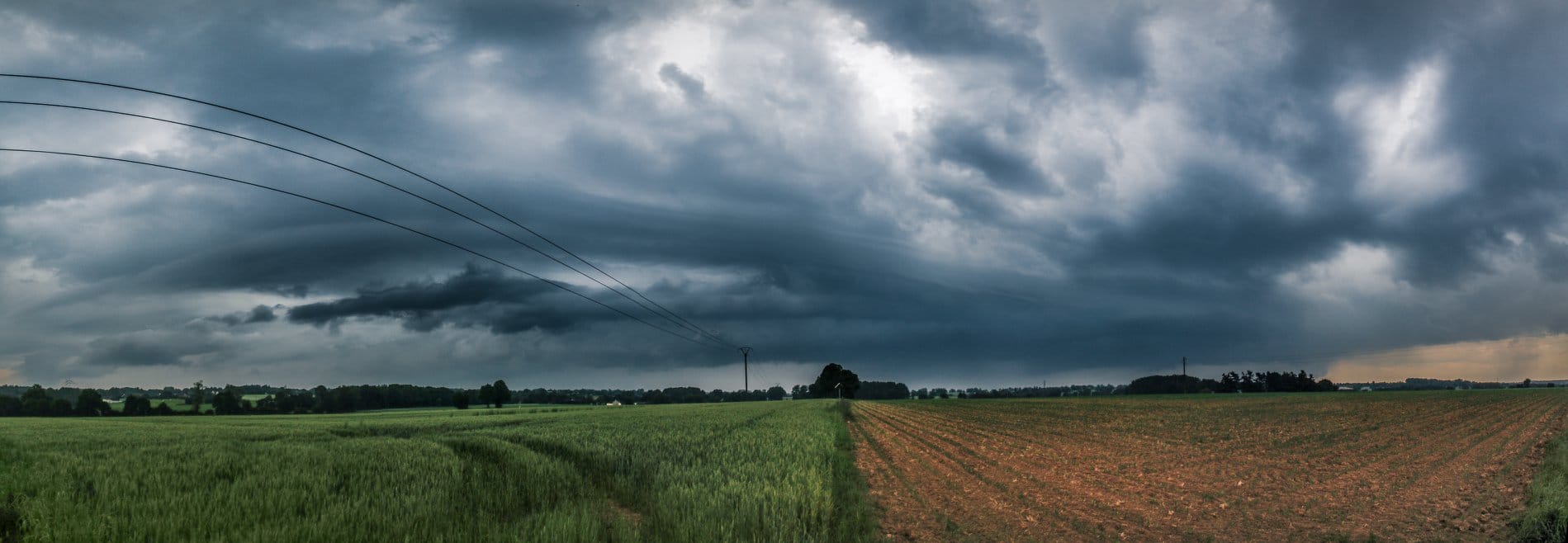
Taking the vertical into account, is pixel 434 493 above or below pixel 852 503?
above

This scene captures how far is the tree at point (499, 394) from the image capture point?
473 feet

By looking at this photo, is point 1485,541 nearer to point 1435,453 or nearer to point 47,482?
point 1435,453

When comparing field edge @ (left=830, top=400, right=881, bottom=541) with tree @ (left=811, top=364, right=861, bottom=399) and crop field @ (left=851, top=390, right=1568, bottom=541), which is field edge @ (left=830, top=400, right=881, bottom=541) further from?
tree @ (left=811, top=364, right=861, bottom=399)

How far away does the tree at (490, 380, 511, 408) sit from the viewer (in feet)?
473

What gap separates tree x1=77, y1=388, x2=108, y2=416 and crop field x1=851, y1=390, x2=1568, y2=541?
10873 cm

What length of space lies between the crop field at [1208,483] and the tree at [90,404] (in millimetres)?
108734

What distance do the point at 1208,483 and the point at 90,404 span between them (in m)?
130

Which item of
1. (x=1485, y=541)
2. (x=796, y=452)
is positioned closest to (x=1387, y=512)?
(x=1485, y=541)

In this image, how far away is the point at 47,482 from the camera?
48.0ft

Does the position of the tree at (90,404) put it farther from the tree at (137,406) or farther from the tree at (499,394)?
the tree at (499,394)

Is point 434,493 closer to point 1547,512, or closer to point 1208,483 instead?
point 1208,483

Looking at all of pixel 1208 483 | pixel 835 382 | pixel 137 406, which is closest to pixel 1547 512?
pixel 1208 483

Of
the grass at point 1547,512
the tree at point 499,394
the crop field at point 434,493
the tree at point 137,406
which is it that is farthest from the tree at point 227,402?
the grass at point 1547,512

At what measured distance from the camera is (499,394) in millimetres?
144500
